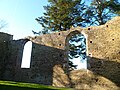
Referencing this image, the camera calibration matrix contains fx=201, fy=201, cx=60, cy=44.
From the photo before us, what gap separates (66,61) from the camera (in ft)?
48.1

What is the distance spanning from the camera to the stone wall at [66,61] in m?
13.0

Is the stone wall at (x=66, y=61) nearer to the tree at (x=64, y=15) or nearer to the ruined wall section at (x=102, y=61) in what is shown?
the ruined wall section at (x=102, y=61)

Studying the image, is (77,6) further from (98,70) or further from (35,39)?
(98,70)

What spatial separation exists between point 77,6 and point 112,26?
896 cm

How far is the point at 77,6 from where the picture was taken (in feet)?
72.0

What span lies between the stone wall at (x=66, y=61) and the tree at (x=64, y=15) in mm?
5223

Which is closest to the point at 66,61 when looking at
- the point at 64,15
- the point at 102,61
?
the point at 102,61

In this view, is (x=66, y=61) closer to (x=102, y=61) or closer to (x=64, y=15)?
(x=102, y=61)

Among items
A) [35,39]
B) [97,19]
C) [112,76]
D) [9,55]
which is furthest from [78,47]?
[112,76]

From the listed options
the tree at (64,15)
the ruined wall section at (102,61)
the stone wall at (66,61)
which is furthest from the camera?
the tree at (64,15)

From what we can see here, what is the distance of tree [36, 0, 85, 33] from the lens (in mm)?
21125

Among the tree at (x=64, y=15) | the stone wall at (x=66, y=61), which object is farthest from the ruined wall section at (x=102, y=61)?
the tree at (x=64, y=15)

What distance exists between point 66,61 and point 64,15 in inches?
297

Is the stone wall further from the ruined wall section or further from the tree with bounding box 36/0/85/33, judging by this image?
the tree with bounding box 36/0/85/33
